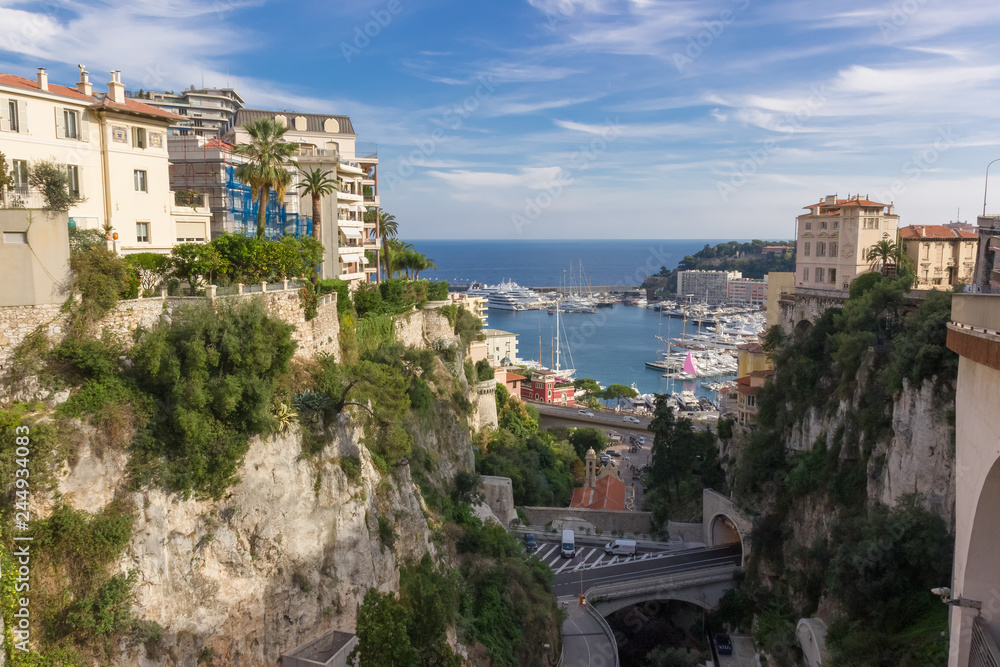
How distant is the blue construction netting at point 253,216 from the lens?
112 feet

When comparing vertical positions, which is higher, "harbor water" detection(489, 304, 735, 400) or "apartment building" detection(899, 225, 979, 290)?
"apartment building" detection(899, 225, 979, 290)

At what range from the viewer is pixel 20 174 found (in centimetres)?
2245

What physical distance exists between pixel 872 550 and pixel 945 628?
3.67 metres

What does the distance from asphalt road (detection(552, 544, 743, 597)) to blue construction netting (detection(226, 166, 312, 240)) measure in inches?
913

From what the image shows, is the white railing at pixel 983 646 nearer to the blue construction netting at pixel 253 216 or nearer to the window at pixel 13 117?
the window at pixel 13 117

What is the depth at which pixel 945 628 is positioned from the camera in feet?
71.9

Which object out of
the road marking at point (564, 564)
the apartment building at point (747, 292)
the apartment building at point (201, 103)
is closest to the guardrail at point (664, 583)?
the road marking at point (564, 564)

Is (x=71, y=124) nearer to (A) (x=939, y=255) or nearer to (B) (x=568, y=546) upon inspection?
(B) (x=568, y=546)

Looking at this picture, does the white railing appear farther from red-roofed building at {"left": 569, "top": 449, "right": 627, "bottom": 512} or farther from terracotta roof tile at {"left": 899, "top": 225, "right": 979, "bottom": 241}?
red-roofed building at {"left": 569, "top": 449, "right": 627, "bottom": 512}

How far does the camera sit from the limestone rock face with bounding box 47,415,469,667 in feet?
62.7

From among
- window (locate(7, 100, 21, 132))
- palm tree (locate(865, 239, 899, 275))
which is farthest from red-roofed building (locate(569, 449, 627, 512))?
window (locate(7, 100, 21, 132))

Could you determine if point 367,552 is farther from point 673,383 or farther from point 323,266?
point 673,383

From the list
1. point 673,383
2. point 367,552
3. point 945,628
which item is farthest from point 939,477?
point 673,383

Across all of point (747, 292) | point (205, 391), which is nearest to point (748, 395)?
point (205, 391)
